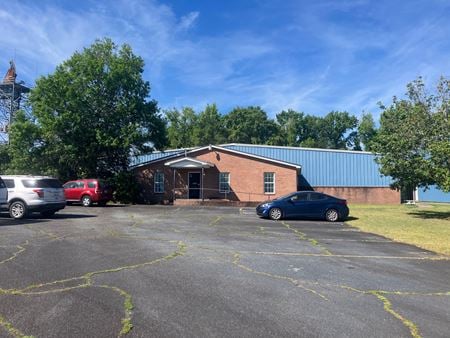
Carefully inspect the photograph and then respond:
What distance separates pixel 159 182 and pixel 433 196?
88.1 ft

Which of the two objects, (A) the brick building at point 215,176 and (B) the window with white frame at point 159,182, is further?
(B) the window with white frame at point 159,182

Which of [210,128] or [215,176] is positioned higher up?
[210,128]

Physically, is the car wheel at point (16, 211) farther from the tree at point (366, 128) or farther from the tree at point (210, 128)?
the tree at point (366, 128)

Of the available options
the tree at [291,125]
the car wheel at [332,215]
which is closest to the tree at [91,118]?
the car wheel at [332,215]

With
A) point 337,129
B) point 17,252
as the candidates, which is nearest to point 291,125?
point 337,129

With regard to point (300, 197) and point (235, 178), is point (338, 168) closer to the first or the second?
point (235, 178)

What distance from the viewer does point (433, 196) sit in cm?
4169

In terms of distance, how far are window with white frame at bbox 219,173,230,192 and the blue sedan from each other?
43.0 ft

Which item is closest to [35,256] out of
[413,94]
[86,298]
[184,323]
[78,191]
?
[86,298]

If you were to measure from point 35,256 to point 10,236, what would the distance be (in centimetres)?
347

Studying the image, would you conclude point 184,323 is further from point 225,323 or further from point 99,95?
point 99,95

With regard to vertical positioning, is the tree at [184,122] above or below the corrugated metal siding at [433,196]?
above

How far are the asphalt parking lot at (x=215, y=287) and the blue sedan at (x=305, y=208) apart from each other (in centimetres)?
695

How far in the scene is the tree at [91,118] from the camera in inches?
1197
